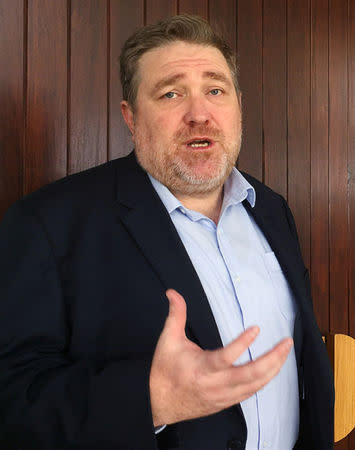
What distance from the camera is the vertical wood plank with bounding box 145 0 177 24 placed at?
168 centimetres

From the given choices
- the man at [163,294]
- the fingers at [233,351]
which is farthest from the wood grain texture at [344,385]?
the fingers at [233,351]

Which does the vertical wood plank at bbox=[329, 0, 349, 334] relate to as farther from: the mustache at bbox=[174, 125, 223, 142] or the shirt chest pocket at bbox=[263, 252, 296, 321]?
the mustache at bbox=[174, 125, 223, 142]

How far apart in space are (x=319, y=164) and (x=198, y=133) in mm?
1009

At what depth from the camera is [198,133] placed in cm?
129

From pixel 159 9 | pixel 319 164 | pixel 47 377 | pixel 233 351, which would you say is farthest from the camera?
pixel 319 164

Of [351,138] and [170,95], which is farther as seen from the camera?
[351,138]

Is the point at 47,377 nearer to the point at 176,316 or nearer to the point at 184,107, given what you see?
the point at 176,316

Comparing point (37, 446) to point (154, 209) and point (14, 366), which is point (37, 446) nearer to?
point (14, 366)

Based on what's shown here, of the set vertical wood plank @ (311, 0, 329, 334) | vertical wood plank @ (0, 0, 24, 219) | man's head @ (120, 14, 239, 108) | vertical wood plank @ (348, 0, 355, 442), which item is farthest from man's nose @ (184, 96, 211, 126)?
vertical wood plank @ (348, 0, 355, 442)

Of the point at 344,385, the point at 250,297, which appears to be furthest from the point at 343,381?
the point at 250,297

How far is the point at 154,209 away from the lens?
1.21 metres

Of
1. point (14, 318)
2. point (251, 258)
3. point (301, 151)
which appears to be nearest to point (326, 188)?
point (301, 151)

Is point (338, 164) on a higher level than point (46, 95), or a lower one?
lower

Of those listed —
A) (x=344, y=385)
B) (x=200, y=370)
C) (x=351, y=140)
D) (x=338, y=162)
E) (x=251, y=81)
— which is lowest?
(x=344, y=385)
